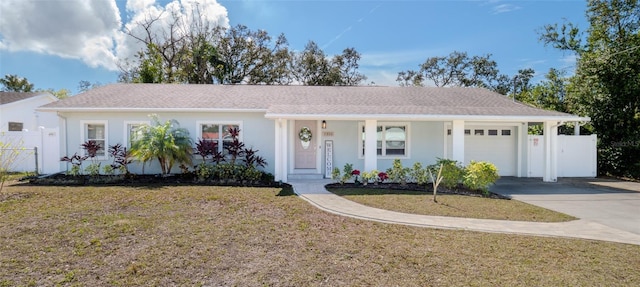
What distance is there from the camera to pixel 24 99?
18.2 metres

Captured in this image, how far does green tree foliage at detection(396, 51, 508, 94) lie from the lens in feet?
101

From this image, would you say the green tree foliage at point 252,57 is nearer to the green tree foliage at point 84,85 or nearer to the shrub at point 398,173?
the shrub at point 398,173

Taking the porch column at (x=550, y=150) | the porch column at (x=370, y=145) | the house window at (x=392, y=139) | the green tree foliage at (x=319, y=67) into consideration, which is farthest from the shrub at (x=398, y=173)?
the green tree foliage at (x=319, y=67)

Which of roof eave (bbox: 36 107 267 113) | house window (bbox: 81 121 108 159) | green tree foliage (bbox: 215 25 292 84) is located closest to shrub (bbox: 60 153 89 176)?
house window (bbox: 81 121 108 159)

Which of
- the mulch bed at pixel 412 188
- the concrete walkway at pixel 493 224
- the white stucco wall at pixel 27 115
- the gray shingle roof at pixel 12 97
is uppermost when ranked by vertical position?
the gray shingle roof at pixel 12 97

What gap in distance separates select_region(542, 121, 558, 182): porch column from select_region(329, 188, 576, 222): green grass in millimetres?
4568

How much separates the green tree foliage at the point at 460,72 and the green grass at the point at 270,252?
27850mm

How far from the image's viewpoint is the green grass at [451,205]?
22.2 ft

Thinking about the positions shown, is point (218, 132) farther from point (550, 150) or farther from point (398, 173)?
point (550, 150)

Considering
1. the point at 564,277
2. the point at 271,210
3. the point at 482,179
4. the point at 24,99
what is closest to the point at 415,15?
the point at 482,179

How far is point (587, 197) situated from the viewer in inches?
354

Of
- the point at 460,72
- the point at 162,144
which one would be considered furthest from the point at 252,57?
the point at 460,72

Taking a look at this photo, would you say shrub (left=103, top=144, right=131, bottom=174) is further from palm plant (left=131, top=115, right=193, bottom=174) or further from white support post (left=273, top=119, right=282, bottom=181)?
white support post (left=273, top=119, right=282, bottom=181)

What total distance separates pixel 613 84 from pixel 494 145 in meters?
6.47
